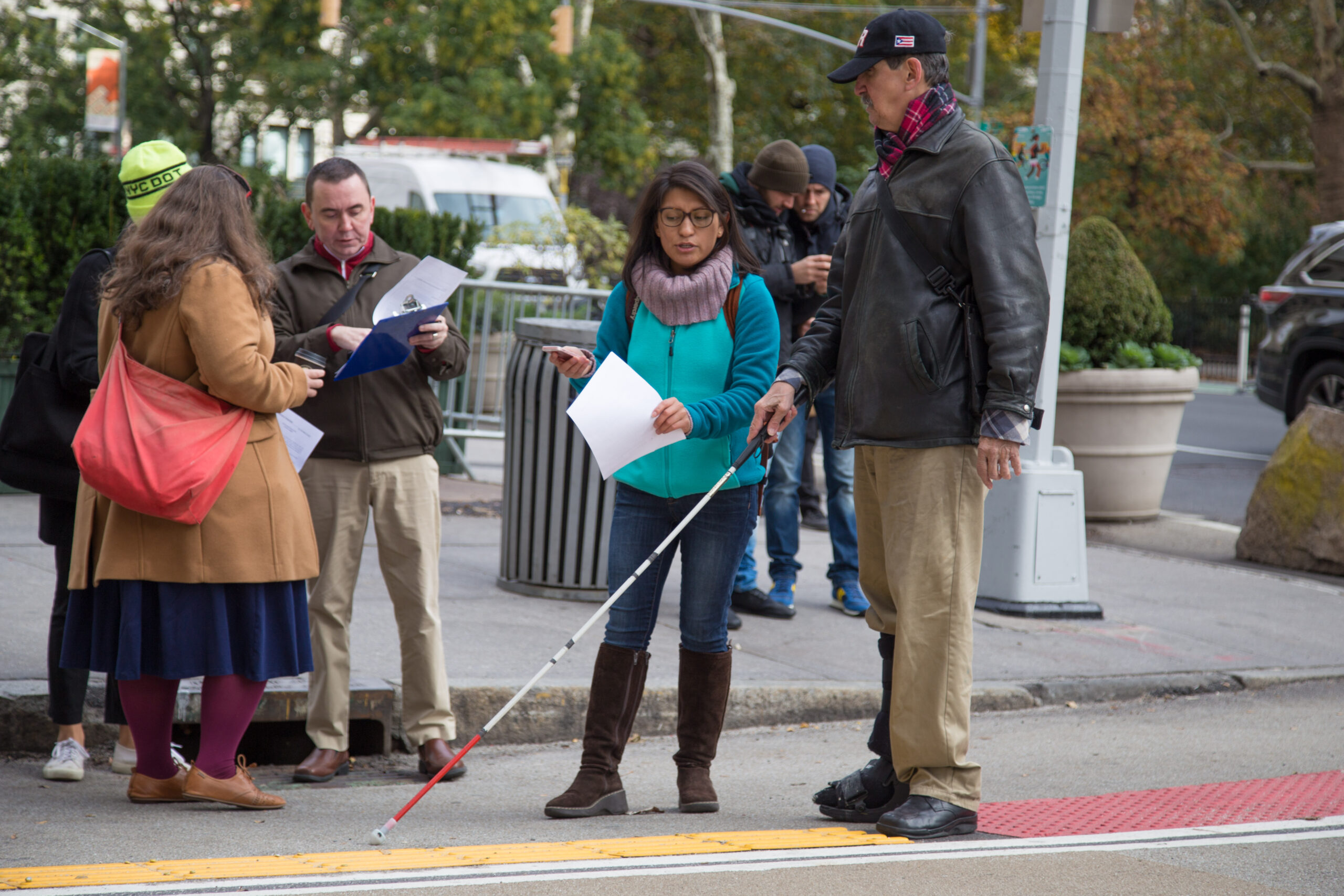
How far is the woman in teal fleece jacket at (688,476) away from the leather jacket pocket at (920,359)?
513 mm

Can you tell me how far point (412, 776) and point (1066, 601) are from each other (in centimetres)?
372

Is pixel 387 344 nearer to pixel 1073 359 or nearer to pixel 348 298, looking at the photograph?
pixel 348 298

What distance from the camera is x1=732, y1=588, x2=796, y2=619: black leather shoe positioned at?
6879 millimetres

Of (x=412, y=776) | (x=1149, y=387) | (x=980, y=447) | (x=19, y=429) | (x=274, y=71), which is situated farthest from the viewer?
(x=274, y=71)

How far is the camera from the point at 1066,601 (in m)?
7.28

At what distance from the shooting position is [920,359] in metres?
3.81

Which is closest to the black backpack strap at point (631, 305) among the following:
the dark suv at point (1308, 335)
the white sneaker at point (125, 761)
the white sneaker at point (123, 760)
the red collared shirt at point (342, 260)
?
the red collared shirt at point (342, 260)

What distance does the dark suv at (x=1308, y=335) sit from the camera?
13.5 meters

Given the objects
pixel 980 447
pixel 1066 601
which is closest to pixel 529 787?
pixel 980 447

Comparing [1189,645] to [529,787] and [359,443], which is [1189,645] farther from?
[359,443]

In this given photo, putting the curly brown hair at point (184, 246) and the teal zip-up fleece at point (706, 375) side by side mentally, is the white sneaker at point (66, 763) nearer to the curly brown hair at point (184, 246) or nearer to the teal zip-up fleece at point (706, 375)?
the curly brown hair at point (184, 246)

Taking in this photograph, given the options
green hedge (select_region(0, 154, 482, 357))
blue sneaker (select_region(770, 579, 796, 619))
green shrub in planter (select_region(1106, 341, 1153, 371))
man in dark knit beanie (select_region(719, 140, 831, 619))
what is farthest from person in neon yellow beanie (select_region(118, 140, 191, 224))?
green shrub in planter (select_region(1106, 341, 1153, 371))

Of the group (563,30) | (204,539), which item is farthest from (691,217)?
(563,30)

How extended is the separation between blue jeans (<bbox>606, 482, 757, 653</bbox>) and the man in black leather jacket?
421 mm
